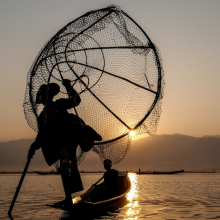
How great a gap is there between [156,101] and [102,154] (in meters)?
1.90

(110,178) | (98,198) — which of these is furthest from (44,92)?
(110,178)

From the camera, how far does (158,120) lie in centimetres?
695

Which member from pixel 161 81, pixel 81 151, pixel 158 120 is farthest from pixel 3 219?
pixel 161 81

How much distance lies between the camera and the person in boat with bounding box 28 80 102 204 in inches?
241

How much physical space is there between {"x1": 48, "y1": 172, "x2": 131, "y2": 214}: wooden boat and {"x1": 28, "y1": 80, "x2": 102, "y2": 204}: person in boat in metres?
0.35

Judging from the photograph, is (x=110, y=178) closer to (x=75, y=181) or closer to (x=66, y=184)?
(x=75, y=181)

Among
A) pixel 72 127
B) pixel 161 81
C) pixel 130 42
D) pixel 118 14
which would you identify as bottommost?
pixel 72 127

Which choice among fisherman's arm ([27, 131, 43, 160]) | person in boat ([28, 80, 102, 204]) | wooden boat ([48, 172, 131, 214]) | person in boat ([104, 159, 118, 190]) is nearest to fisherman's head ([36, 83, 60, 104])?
person in boat ([28, 80, 102, 204])

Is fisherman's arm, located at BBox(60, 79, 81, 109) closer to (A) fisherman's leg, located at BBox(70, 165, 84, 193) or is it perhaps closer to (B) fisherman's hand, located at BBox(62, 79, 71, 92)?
(B) fisherman's hand, located at BBox(62, 79, 71, 92)

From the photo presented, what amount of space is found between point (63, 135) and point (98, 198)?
11.0 feet

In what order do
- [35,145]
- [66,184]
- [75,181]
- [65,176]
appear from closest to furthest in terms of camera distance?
[66,184], [65,176], [35,145], [75,181]

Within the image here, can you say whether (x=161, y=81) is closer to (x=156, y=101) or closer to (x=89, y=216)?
(x=156, y=101)

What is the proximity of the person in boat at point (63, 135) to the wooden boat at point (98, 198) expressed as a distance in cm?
35

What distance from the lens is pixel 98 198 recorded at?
8.62 m
